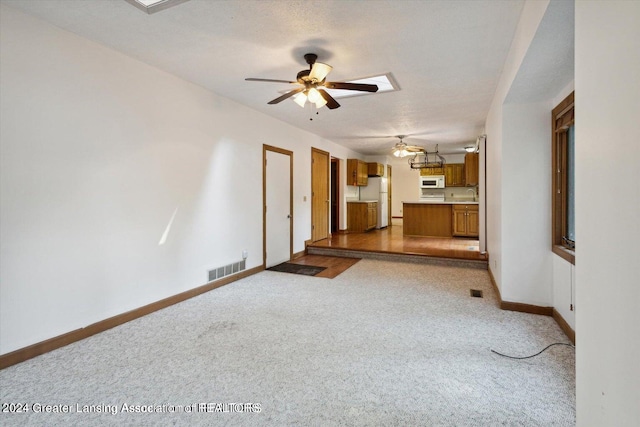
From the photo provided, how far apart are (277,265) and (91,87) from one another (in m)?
3.56

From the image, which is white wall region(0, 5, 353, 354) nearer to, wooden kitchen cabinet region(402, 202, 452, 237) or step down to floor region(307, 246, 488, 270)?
step down to floor region(307, 246, 488, 270)

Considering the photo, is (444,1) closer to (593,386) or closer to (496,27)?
(496,27)

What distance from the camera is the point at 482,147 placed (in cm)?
550

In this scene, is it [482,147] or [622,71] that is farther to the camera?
[482,147]

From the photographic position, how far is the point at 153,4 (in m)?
2.24

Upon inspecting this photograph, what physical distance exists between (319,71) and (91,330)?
10.0 ft

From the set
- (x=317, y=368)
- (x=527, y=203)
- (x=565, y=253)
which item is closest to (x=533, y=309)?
(x=565, y=253)

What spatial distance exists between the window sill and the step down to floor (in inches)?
80.4

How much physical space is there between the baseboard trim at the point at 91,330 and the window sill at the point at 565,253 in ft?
12.7

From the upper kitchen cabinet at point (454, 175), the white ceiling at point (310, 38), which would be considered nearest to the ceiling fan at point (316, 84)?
the white ceiling at point (310, 38)

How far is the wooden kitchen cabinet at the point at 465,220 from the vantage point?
24.9 feet

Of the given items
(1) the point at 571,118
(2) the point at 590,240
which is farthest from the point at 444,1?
(2) the point at 590,240

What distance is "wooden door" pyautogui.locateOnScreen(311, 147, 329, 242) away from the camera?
6668mm

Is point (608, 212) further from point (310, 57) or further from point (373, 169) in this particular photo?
point (373, 169)
